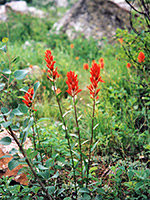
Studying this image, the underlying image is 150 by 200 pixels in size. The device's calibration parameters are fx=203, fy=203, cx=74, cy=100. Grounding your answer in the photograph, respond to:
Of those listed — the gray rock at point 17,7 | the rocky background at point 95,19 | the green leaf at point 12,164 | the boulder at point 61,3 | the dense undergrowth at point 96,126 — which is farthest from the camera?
the boulder at point 61,3

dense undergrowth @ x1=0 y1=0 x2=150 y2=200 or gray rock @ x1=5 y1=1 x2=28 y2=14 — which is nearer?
dense undergrowth @ x1=0 y1=0 x2=150 y2=200

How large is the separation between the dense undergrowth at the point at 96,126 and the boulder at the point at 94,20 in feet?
2.57

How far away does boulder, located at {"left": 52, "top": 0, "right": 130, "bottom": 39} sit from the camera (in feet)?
19.4

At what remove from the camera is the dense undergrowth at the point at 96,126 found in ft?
4.32

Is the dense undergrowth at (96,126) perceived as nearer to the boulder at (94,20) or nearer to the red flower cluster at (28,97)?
the red flower cluster at (28,97)

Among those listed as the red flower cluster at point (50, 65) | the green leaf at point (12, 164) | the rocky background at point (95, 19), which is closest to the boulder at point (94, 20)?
the rocky background at point (95, 19)

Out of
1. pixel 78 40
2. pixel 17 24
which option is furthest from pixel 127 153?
pixel 17 24

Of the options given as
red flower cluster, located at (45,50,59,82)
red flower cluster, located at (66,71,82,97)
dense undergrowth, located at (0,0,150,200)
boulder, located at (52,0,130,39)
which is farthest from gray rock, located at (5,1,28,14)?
red flower cluster, located at (66,71,82,97)

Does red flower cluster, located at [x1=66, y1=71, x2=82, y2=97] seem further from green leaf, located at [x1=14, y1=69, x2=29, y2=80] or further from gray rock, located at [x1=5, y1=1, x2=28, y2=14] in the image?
gray rock, located at [x1=5, y1=1, x2=28, y2=14]

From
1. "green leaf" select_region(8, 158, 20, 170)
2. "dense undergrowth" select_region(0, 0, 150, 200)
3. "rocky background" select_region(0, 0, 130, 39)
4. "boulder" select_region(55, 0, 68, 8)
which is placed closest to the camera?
"green leaf" select_region(8, 158, 20, 170)

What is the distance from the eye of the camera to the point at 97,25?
621 cm

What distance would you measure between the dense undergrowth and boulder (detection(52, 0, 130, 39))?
78 centimetres

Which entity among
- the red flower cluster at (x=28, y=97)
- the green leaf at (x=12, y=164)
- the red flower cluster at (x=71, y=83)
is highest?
the red flower cluster at (x=71, y=83)

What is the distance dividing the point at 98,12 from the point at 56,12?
637 cm
